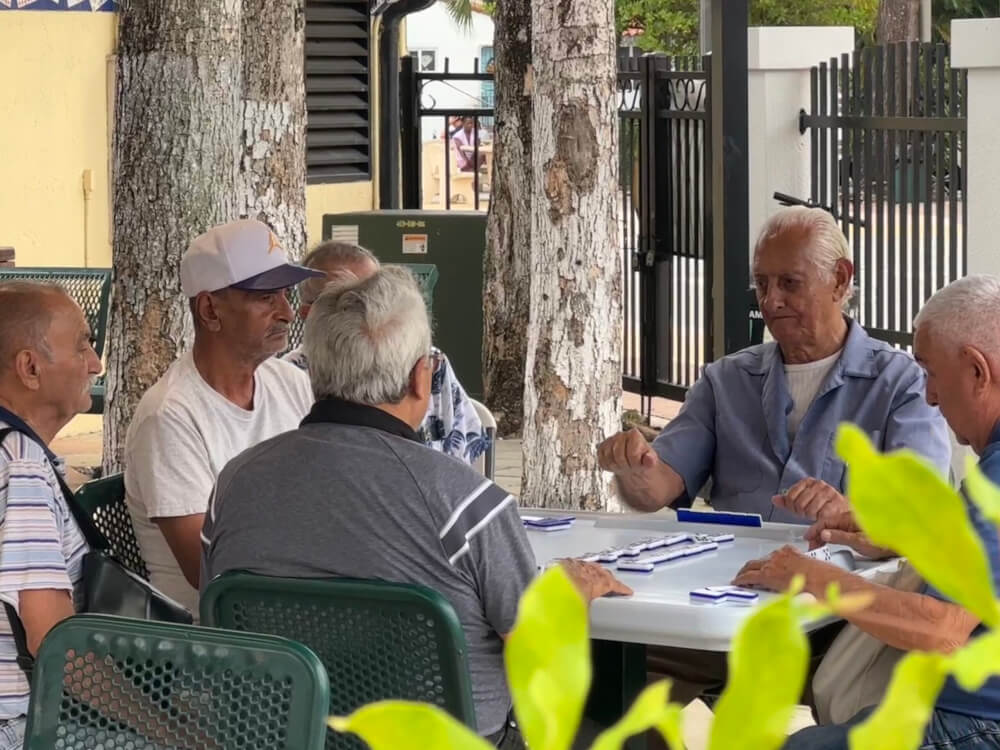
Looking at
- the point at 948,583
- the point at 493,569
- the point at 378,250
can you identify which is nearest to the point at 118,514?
the point at 493,569

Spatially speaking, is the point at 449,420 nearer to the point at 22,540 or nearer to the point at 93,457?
the point at 22,540

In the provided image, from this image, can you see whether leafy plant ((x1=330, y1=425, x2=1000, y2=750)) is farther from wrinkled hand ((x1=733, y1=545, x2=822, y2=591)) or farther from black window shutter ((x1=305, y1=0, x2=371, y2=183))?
black window shutter ((x1=305, y1=0, x2=371, y2=183))

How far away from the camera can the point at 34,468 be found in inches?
107

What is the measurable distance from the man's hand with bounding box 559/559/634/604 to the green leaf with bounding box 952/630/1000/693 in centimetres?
244

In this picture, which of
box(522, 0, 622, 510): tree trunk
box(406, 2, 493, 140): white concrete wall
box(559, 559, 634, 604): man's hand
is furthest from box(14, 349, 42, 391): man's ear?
box(406, 2, 493, 140): white concrete wall

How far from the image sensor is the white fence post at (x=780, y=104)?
28.3ft

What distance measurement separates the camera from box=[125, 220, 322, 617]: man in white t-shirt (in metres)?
3.37

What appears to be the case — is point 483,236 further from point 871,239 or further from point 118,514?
point 118,514

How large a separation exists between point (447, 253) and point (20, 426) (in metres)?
→ 7.19

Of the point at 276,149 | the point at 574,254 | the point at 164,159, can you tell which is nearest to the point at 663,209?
the point at 574,254

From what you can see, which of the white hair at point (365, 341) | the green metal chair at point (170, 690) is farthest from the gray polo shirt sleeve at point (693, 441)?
the green metal chair at point (170, 690)

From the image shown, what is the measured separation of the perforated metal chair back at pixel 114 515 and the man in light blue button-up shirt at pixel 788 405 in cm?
107

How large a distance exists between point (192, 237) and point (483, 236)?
521 centimetres

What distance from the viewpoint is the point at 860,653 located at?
2904 millimetres
